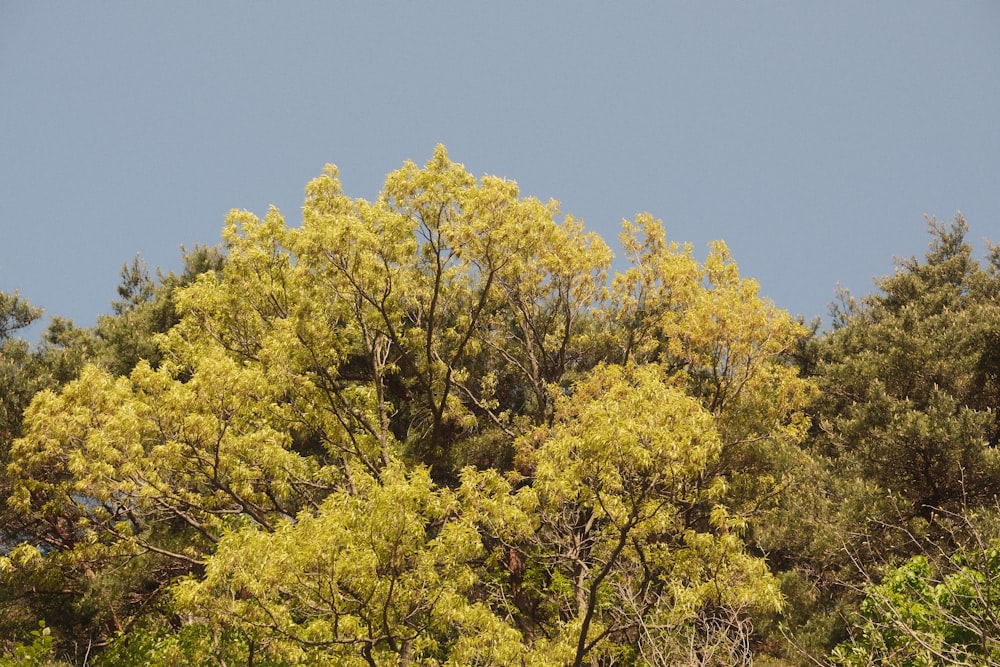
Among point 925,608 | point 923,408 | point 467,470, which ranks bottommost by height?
point 925,608

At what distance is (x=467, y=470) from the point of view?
10141mm

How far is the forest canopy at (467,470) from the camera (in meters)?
8.12

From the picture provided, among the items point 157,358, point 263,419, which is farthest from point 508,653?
point 157,358

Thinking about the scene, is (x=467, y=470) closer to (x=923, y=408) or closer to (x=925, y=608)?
(x=925, y=608)

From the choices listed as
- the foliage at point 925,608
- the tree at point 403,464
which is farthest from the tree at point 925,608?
the tree at point 403,464

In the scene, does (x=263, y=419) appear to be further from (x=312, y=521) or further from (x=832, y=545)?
(x=832, y=545)

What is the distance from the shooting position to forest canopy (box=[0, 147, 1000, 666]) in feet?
26.6

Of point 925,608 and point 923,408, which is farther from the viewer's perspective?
point 923,408

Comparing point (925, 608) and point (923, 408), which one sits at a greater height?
point (923, 408)

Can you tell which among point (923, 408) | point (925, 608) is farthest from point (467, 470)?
point (923, 408)

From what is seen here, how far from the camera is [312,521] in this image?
7.79 m

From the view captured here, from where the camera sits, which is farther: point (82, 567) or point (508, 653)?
point (82, 567)

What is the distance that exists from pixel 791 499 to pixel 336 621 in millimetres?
9881

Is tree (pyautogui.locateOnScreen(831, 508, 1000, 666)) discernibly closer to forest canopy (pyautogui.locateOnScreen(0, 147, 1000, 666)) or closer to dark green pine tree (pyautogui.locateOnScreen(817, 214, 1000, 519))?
forest canopy (pyautogui.locateOnScreen(0, 147, 1000, 666))
